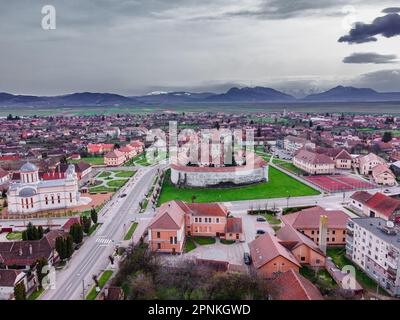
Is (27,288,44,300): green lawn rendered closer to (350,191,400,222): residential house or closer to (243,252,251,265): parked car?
(243,252,251,265): parked car

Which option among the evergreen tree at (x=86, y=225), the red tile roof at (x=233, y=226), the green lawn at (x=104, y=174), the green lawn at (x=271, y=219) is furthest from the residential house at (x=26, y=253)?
the green lawn at (x=104, y=174)

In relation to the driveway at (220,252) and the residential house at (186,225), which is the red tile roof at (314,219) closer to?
the residential house at (186,225)

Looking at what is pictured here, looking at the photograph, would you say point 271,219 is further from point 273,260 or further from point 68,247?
point 68,247

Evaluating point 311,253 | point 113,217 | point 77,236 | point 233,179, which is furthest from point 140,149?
point 311,253

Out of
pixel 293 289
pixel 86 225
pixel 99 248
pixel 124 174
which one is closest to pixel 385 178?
pixel 293 289
